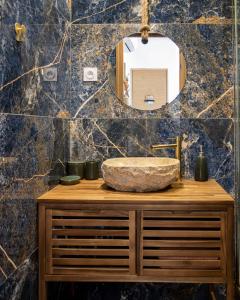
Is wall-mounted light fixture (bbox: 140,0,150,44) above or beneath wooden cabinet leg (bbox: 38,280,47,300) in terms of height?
above

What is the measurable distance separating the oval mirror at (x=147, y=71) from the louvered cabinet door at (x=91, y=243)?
0.86 metres

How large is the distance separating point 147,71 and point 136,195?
880 mm

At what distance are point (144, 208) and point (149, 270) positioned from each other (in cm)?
28

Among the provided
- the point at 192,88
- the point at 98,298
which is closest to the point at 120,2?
the point at 192,88

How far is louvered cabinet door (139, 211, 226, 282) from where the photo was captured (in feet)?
4.85

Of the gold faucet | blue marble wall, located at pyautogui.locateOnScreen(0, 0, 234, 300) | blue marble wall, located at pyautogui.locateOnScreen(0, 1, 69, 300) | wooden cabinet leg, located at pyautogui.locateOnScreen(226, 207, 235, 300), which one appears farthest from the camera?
blue marble wall, located at pyautogui.locateOnScreen(0, 0, 234, 300)

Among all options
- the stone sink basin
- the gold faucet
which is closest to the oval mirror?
the gold faucet

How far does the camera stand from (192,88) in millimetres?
2072

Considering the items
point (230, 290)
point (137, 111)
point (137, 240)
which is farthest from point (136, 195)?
point (137, 111)

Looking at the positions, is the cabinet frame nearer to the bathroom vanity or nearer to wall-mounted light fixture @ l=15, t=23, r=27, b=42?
the bathroom vanity

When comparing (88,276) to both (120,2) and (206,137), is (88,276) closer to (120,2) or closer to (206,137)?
(206,137)

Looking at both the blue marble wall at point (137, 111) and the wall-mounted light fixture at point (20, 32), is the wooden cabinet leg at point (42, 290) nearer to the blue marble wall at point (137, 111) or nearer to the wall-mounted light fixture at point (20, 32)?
the blue marble wall at point (137, 111)

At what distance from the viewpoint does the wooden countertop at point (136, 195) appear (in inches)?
58.6

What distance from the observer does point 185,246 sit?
1.48 meters
